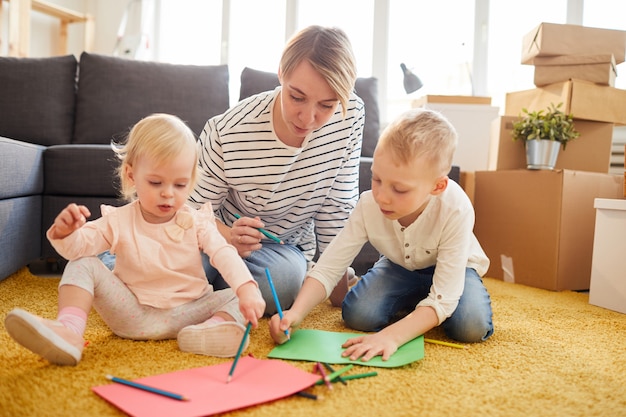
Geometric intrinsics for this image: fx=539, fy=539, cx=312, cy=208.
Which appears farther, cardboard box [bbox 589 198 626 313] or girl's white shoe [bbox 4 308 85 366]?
cardboard box [bbox 589 198 626 313]

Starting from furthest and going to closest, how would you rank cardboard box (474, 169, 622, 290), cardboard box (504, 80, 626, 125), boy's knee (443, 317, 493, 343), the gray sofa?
the gray sofa → cardboard box (504, 80, 626, 125) → cardboard box (474, 169, 622, 290) → boy's knee (443, 317, 493, 343)

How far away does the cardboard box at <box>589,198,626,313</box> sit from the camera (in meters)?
1.57

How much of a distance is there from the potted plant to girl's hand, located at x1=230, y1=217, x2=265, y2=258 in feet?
4.33

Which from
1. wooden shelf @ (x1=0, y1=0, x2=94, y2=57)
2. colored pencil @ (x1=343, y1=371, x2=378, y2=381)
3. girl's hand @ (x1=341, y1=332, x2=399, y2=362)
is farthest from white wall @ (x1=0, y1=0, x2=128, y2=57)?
colored pencil @ (x1=343, y1=371, x2=378, y2=381)

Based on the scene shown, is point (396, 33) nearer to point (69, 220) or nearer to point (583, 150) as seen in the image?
point (583, 150)

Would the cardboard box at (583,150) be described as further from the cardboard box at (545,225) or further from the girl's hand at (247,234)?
the girl's hand at (247,234)

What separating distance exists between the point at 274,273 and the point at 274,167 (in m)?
0.27

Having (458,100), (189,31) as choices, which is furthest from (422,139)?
(189,31)

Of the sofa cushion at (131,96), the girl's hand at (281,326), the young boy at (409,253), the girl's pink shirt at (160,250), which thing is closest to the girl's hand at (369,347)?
the young boy at (409,253)

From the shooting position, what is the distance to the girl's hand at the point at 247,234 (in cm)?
114

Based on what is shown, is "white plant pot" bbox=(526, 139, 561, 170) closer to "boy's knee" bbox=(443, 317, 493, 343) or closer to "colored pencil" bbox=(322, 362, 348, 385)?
"boy's knee" bbox=(443, 317, 493, 343)

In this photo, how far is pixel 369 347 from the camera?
37.8 inches

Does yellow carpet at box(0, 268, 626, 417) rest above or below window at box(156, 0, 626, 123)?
below

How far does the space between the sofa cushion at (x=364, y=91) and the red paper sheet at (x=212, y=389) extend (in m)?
1.66
